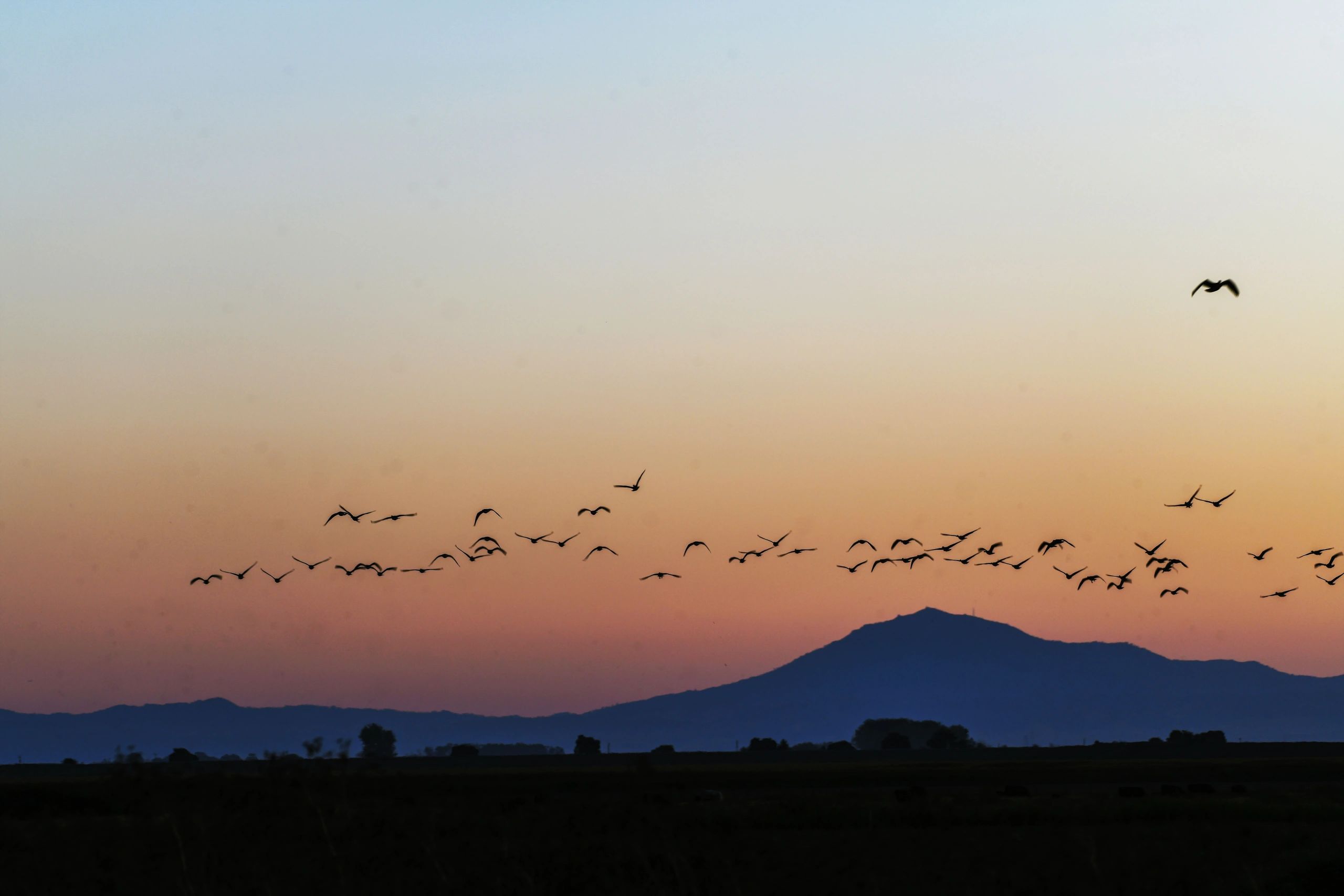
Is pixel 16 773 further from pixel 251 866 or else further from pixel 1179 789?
pixel 251 866

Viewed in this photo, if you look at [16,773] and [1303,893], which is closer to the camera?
[1303,893]

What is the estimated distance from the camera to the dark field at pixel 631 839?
2858cm

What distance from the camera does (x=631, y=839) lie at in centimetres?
3222

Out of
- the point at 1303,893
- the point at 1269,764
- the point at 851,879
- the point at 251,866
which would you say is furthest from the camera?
the point at 1269,764

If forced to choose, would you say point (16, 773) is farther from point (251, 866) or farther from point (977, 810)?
point (251, 866)

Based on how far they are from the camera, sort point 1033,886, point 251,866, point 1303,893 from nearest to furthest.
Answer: point 251,866
point 1303,893
point 1033,886

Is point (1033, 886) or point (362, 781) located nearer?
point (362, 781)

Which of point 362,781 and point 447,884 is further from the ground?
point 362,781

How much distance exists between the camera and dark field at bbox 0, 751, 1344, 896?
28.6 metres

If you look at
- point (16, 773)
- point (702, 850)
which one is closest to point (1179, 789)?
point (702, 850)

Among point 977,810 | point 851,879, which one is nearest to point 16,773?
point 977,810

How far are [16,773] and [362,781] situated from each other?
177 meters

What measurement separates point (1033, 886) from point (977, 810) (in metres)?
30.6

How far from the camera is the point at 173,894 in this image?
95.3ft
